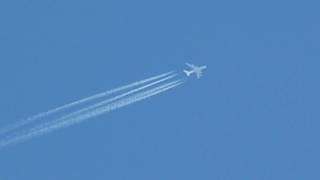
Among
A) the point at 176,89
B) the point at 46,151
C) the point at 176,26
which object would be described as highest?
the point at 176,26

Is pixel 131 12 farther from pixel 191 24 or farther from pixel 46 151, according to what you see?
pixel 46 151

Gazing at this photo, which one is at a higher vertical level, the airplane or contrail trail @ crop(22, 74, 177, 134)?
the airplane

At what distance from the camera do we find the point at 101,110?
225 inches

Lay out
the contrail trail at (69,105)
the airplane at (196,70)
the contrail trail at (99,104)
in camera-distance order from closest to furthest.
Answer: the contrail trail at (69,105) < the contrail trail at (99,104) < the airplane at (196,70)

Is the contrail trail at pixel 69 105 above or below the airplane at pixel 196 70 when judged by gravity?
below

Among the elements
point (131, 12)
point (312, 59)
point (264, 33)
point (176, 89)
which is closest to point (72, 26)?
point (131, 12)

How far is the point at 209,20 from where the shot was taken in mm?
6051

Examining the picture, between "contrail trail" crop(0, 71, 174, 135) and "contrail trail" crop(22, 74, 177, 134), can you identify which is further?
"contrail trail" crop(22, 74, 177, 134)

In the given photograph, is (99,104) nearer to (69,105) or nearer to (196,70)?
(69,105)

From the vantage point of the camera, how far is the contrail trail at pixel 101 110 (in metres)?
5.47

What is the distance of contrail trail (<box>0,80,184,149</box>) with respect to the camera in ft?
17.9

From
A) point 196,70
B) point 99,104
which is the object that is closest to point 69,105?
point 99,104

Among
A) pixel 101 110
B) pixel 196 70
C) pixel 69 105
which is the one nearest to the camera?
pixel 69 105

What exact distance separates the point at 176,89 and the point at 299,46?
1.03 meters
